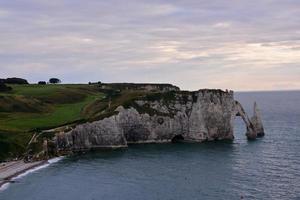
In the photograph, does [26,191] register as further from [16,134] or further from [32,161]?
[16,134]

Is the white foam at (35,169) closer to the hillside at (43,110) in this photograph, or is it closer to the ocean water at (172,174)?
the ocean water at (172,174)

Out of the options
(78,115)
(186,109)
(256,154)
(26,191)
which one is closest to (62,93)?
(78,115)

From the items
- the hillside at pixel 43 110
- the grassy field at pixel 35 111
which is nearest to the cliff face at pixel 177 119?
the hillside at pixel 43 110

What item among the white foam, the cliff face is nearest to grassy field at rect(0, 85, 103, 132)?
the cliff face

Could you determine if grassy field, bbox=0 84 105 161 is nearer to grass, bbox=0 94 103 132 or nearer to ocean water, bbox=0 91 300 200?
grass, bbox=0 94 103 132

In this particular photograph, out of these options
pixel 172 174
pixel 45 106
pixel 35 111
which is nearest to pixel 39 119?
pixel 35 111

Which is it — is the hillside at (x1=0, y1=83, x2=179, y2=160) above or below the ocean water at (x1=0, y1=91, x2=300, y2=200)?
above
